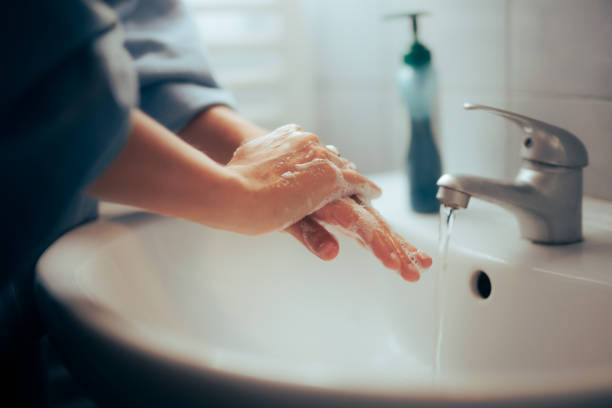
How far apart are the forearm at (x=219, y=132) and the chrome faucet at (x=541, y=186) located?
0.78 feet

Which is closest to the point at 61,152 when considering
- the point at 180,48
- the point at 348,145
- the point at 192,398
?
the point at 192,398

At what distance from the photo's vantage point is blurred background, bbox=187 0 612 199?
0.66 metres

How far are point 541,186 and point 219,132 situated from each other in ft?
1.17

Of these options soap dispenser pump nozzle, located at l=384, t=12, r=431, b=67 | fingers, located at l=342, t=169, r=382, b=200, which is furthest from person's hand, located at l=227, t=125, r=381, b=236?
soap dispenser pump nozzle, located at l=384, t=12, r=431, b=67

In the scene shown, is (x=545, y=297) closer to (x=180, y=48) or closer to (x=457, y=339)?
(x=457, y=339)

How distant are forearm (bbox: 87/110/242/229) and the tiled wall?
0.42 m

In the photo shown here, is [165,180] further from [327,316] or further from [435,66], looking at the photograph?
[435,66]

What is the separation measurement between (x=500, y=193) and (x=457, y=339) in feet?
0.55

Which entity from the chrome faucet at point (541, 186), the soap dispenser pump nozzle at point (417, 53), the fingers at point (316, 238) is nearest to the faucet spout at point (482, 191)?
the chrome faucet at point (541, 186)

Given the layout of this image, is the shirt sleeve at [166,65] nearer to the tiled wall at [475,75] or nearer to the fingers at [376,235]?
the fingers at [376,235]

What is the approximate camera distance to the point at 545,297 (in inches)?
22.1

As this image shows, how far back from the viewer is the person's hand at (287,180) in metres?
0.50

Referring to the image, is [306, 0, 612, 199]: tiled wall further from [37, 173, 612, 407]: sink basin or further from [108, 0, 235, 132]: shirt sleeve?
[108, 0, 235, 132]: shirt sleeve

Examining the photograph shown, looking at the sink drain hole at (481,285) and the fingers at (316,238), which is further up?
the fingers at (316,238)
